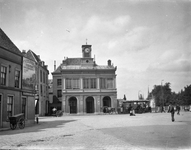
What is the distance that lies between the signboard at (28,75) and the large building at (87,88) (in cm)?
2380

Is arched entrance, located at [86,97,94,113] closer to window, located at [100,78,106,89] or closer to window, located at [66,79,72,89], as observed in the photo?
window, located at [100,78,106,89]

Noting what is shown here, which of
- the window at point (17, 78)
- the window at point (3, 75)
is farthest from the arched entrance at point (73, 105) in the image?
the window at point (3, 75)

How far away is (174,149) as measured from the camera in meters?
7.87

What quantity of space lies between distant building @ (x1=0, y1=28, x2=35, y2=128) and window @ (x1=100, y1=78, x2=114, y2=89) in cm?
2590

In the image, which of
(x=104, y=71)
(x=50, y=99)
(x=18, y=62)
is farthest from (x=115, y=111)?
(x=18, y=62)

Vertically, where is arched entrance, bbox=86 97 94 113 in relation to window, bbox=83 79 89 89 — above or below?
below

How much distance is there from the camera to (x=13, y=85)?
19.4 metres

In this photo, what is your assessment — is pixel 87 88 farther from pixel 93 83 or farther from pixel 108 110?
pixel 108 110

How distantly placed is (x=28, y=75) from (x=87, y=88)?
25.9m

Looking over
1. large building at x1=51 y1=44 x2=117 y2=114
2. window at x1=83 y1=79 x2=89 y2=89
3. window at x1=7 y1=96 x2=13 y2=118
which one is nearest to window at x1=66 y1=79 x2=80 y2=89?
large building at x1=51 y1=44 x2=117 y2=114

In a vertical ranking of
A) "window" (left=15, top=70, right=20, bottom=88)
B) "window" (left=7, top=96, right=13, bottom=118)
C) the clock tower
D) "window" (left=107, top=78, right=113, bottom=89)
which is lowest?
"window" (left=7, top=96, right=13, bottom=118)

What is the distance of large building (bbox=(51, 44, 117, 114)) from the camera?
46.9m

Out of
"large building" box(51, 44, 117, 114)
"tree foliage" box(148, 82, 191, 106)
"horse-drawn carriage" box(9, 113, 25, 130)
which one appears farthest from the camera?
"tree foliage" box(148, 82, 191, 106)

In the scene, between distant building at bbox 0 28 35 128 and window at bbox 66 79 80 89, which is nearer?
distant building at bbox 0 28 35 128
